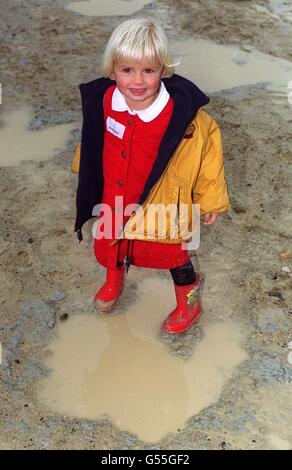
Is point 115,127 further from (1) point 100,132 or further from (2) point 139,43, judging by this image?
(2) point 139,43

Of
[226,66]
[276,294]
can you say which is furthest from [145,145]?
[226,66]

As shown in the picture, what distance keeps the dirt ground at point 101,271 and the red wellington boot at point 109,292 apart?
0.34 feet

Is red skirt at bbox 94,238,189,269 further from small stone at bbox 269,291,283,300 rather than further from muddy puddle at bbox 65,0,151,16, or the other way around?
muddy puddle at bbox 65,0,151,16

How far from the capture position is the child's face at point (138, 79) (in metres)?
1.89

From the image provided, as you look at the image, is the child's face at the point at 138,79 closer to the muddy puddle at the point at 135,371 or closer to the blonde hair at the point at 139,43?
the blonde hair at the point at 139,43

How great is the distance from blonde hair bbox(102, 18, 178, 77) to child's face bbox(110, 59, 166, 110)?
0.02 meters

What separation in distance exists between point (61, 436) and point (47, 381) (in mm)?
250

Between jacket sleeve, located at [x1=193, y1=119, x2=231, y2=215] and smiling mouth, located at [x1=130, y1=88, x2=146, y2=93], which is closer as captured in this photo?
smiling mouth, located at [x1=130, y1=88, x2=146, y2=93]

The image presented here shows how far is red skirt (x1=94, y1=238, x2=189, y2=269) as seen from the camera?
7.36 feet

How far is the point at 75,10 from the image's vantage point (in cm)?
512

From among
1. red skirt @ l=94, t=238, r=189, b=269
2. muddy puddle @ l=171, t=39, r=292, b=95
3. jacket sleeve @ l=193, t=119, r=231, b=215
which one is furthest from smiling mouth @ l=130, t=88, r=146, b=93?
muddy puddle @ l=171, t=39, r=292, b=95

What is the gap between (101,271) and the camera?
2.72m

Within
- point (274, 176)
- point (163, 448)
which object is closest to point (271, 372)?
point (163, 448)

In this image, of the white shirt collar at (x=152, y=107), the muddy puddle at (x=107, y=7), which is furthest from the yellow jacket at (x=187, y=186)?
the muddy puddle at (x=107, y=7)
